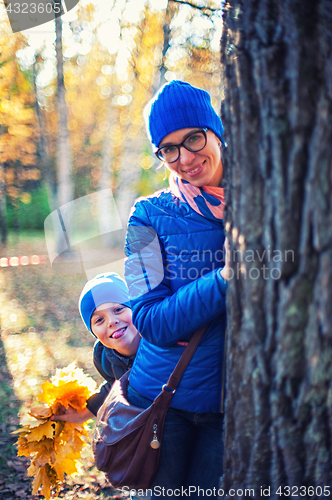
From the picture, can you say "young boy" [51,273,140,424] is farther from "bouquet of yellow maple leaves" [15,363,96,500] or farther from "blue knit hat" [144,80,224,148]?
"blue knit hat" [144,80,224,148]

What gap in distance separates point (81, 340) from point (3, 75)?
652cm

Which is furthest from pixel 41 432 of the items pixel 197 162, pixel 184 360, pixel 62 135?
pixel 62 135

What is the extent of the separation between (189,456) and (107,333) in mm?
964

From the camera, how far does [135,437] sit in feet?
4.93

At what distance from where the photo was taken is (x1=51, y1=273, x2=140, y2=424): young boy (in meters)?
2.18

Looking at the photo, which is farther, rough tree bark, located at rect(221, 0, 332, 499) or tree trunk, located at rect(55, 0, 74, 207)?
tree trunk, located at rect(55, 0, 74, 207)

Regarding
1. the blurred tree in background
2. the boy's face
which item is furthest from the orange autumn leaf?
the blurred tree in background

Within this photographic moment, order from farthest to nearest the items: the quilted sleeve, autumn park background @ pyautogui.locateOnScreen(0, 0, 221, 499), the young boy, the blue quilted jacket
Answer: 1. autumn park background @ pyautogui.locateOnScreen(0, 0, 221, 499)
2. the young boy
3. the blue quilted jacket
4. the quilted sleeve

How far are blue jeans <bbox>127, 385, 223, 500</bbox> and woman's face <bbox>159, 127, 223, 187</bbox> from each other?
1.05 metres

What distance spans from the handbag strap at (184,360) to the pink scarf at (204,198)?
1.59 feet

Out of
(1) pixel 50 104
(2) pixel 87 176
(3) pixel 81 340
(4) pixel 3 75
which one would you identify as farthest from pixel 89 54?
(2) pixel 87 176

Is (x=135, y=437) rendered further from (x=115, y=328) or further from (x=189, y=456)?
(x=115, y=328)

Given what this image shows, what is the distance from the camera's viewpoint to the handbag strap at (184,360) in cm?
140

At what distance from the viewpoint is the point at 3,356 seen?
17.6 ft
